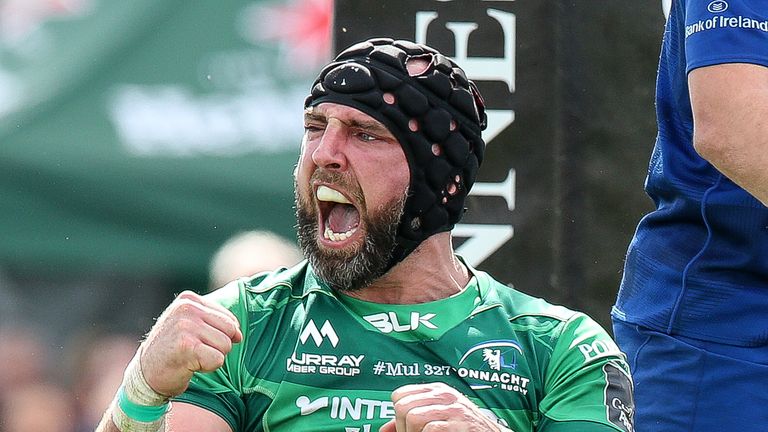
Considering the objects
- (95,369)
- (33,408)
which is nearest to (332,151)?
(95,369)

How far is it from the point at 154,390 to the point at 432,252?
735 mm

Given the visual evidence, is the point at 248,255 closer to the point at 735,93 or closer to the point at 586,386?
the point at 586,386

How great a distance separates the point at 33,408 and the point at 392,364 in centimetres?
186

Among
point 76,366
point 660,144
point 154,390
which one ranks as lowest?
point 76,366

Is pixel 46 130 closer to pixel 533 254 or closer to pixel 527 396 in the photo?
pixel 533 254

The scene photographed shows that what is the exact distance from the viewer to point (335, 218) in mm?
2797

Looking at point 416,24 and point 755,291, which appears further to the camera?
point 416,24

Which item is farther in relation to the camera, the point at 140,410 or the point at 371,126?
the point at 371,126

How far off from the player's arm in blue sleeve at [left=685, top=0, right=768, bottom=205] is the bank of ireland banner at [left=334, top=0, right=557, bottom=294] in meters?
1.58

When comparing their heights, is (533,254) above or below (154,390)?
below

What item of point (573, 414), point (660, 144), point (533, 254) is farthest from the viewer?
point (533, 254)

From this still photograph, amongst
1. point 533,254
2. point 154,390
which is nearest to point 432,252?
point 154,390

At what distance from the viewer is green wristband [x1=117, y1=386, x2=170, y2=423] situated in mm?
2408

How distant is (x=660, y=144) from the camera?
2.80m
